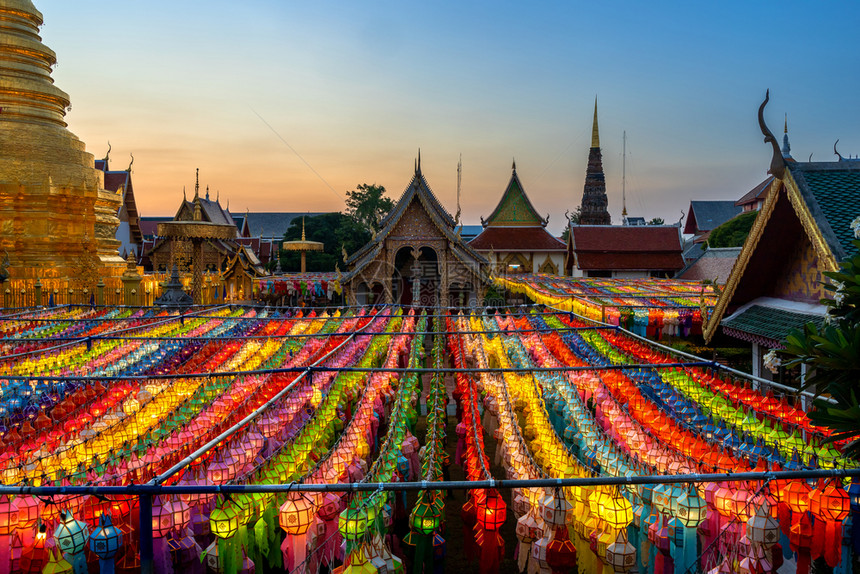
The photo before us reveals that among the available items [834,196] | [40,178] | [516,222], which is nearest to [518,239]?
[516,222]

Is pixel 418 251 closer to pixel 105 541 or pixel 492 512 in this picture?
pixel 492 512

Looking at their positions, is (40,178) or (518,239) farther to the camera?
(518,239)

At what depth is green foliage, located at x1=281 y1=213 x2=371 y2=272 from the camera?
44125mm

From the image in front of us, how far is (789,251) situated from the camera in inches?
Result: 313

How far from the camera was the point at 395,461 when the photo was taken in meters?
4.39

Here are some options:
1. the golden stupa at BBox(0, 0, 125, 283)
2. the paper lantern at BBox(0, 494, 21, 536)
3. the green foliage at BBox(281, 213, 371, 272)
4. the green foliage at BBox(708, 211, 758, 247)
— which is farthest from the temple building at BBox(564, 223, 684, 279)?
the paper lantern at BBox(0, 494, 21, 536)

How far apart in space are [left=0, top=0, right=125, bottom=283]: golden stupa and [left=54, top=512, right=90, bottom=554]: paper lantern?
52.2 feet

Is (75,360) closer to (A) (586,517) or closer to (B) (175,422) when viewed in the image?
(B) (175,422)

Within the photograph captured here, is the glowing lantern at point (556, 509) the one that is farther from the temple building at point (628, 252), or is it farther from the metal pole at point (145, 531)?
the temple building at point (628, 252)

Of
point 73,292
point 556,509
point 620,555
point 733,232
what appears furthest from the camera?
point 733,232

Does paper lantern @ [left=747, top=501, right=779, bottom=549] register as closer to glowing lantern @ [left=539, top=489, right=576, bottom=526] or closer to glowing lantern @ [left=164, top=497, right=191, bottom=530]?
glowing lantern @ [left=539, top=489, right=576, bottom=526]

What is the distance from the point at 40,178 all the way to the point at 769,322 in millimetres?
19562

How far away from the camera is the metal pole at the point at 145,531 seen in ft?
10.4

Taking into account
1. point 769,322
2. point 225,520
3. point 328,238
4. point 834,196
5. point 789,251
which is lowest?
point 225,520
